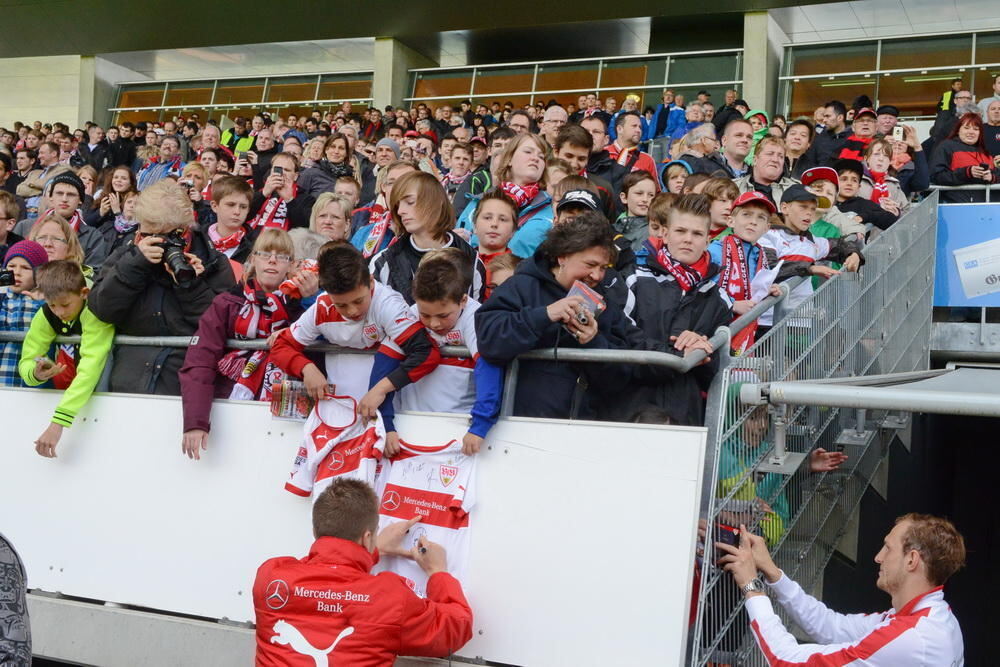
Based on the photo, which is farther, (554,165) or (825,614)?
(554,165)

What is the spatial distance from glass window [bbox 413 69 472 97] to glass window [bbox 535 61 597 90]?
1760 mm

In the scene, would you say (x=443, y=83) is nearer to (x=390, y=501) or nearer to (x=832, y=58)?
(x=832, y=58)

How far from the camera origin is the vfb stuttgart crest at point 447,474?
4.61 metres

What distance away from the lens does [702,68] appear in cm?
2205

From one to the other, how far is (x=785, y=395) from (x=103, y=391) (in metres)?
3.64

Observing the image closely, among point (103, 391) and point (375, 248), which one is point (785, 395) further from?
point (103, 391)

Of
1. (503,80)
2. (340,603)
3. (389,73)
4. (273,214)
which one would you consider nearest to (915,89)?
(503,80)

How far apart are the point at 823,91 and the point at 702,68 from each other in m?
2.45

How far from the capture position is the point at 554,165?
6.86 m

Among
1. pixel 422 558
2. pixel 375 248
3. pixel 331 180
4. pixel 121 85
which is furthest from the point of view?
pixel 121 85

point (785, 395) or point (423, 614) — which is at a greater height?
point (785, 395)

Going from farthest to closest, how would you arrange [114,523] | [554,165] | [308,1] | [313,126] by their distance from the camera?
[308,1] < [313,126] < [554,165] < [114,523]

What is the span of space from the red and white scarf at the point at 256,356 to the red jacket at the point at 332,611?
158cm

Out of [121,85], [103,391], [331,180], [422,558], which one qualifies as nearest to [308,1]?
[121,85]
